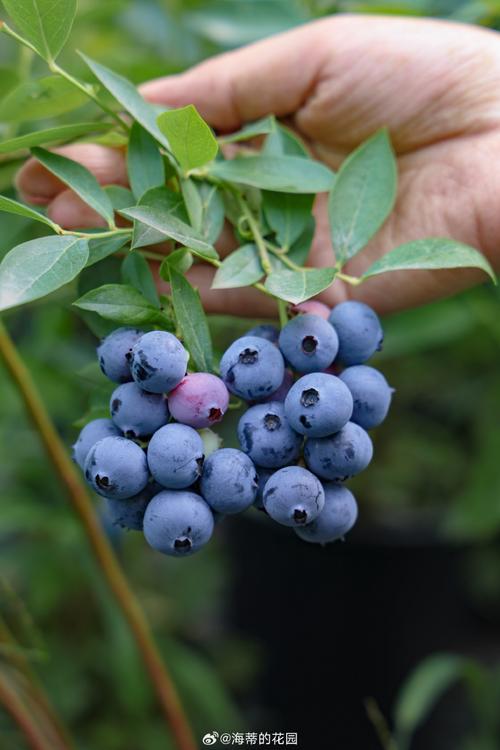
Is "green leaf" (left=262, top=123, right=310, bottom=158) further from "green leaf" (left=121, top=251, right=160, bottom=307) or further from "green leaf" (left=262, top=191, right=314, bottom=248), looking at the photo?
"green leaf" (left=121, top=251, right=160, bottom=307)

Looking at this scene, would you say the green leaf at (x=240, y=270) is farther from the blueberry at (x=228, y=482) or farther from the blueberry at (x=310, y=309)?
the blueberry at (x=228, y=482)

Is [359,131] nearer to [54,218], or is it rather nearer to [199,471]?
[54,218]

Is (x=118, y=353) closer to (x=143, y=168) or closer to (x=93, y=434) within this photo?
(x=93, y=434)

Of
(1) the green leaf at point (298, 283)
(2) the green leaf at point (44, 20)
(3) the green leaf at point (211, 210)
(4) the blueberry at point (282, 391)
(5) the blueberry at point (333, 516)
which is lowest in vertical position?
(5) the blueberry at point (333, 516)

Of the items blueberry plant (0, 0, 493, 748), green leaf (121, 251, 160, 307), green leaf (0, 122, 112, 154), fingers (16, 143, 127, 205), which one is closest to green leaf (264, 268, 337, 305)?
blueberry plant (0, 0, 493, 748)

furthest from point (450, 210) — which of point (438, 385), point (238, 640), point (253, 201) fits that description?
point (238, 640)

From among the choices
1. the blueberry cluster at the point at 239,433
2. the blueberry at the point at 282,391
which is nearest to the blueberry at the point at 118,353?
the blueberry cluster at the point at 239,433

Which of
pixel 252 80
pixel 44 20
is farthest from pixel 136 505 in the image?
pixel 252 80
